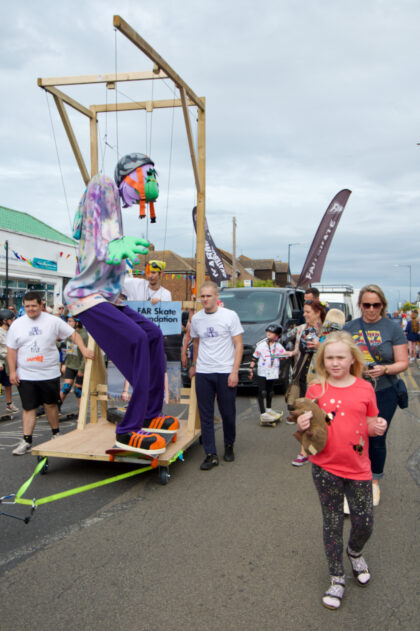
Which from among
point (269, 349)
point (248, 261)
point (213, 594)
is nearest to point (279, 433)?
point (269, 349)

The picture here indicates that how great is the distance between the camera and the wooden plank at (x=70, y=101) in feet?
20.0

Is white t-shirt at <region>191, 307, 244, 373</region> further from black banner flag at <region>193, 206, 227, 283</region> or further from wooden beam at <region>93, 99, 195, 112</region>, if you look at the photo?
black banner flag at <region>193, 206, 227, 283</region>

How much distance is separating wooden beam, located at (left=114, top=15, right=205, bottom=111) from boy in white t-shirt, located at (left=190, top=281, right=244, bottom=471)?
2223 millimetres

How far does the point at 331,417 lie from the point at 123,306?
2.76 metres

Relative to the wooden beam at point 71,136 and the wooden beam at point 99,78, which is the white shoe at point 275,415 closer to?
the wooden beam at point 71,136

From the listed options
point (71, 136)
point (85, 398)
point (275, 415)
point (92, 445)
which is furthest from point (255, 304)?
point (92, 445)

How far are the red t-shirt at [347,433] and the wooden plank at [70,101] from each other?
195 inches

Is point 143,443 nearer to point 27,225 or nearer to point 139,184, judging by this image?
point 139,184

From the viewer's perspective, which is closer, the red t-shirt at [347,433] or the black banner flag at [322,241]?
the red t-shirt at [347,433]

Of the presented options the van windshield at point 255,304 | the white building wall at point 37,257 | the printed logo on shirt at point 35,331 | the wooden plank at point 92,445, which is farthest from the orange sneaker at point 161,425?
the white building wall at point 37,257

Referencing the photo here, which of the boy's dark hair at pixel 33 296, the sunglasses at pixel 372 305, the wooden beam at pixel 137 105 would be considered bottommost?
the sunglasses at pixel 372 305

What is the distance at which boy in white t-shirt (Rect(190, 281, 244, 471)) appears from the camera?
225 inches

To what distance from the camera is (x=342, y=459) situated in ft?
9.70

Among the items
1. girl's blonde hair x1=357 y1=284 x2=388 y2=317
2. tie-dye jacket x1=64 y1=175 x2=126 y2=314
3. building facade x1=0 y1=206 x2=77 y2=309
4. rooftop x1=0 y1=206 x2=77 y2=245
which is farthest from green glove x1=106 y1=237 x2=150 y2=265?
rooftop x1=0 y1=206 x2=77 y2=245
